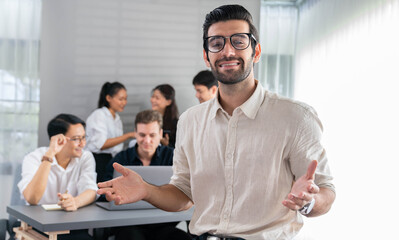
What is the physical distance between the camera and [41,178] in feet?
10.6

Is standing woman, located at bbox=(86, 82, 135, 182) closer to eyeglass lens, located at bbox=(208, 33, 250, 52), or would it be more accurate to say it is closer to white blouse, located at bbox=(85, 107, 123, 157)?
white blouse, located at bbox=(85, 107, 123, 157)

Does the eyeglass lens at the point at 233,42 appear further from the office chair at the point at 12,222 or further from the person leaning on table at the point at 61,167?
the office chair at the point at 12,222

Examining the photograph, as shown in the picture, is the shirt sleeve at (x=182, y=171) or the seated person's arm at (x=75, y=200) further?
the seated person's arm at (x=75, y=200)

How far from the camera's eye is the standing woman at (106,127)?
4.81 meters

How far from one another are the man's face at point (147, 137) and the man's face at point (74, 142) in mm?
439

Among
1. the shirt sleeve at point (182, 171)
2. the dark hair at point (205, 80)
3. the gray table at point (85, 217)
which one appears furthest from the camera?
the dark hair at point (205, 80)

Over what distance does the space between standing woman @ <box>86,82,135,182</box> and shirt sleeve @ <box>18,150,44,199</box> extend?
127 centimetres

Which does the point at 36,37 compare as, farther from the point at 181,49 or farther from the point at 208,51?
the point at 208,51

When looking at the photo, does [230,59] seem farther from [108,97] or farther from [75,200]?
[108,97]

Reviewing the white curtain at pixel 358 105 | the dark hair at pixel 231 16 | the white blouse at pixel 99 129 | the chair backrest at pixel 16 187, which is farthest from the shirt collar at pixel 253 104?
the white blouse at pixel 99 129

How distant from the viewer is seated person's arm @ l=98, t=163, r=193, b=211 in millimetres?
1566

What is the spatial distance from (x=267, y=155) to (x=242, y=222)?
0.23 m

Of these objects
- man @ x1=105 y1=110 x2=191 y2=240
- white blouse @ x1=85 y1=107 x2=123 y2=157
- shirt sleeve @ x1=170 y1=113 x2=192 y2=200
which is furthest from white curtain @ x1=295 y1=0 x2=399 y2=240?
shirt sleeve @ x1=170 y1=113 x2=192 y2=200

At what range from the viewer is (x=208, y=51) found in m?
1.59
